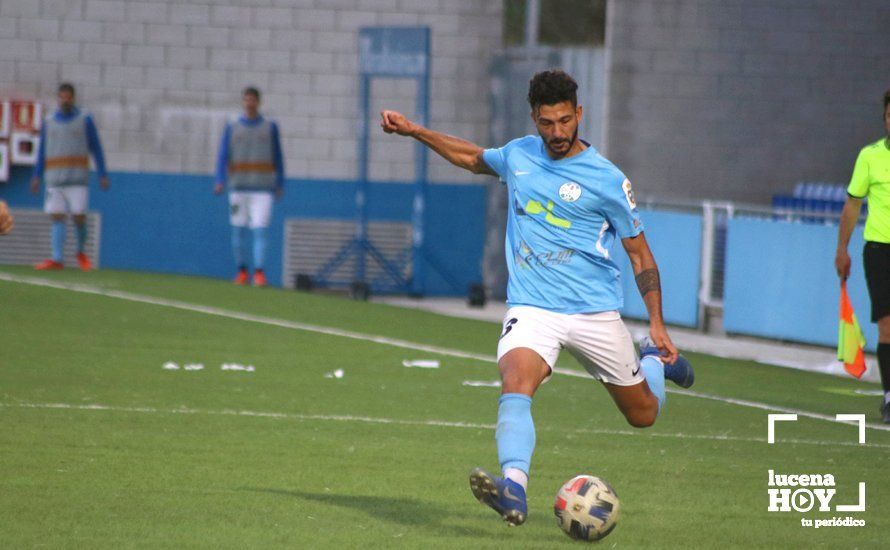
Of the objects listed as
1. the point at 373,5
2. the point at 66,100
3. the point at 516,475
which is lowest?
the point at 516,475

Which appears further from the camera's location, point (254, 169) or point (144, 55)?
point (144, 55)

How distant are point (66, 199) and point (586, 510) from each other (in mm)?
16587

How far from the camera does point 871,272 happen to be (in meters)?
11.9

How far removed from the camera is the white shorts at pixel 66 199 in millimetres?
22797

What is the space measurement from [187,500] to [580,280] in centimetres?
215

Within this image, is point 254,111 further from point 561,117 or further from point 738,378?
point 561,117

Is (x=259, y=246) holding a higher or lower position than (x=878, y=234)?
lower

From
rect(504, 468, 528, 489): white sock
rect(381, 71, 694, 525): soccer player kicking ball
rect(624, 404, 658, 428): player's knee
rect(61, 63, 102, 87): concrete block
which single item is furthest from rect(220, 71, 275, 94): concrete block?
rect(504, 468, 528, 489): white sock

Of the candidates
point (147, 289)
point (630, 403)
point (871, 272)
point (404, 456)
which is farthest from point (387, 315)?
point (630, 403)

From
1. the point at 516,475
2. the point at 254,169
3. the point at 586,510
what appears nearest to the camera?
A: the point at 516,475

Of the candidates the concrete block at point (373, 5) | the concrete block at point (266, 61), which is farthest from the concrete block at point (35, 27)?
the concrete block at point (373, 5)

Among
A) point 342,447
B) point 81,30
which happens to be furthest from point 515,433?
point 81,30

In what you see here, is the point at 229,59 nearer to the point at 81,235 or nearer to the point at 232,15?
the point at 232,15

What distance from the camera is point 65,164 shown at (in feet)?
74.6
